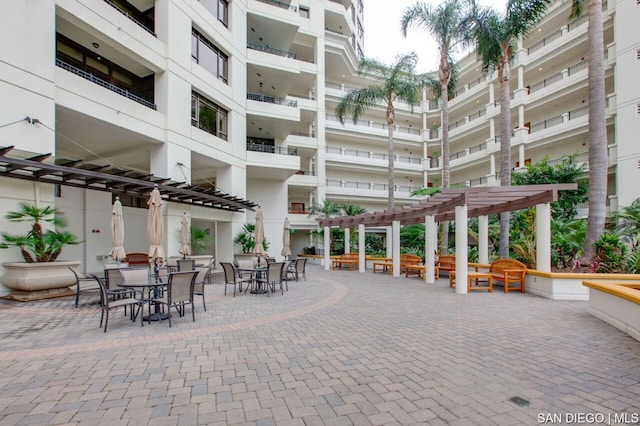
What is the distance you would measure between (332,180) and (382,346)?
2776 centimetres

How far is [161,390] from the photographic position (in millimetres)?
3637

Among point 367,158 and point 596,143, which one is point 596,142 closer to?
point 596,143

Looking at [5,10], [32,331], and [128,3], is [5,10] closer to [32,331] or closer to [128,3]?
[128,3]

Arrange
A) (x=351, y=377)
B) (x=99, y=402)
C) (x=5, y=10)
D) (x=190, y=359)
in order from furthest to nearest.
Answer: (x=5, y=10) < (x=190, y=359) < (x=351, y=377) < (x=99, y=402)

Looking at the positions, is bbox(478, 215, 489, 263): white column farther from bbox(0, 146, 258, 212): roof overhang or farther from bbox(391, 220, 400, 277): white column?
bbox(0, 146, 258, 212): roof overhang

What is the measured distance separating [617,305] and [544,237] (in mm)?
4286

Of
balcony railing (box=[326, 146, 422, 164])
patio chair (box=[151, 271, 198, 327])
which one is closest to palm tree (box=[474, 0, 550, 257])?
patio chair (box=[151, 271, 198, 327])

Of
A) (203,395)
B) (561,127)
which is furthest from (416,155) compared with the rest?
(203,395)

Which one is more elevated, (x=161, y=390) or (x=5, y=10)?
(x=5, y=10)

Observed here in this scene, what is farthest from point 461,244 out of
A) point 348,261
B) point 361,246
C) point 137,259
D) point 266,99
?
point 266,99

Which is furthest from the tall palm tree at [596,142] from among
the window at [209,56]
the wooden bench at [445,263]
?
the window at [209,56]

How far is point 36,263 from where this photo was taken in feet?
28.2

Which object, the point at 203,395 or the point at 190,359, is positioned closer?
the point at 203,395

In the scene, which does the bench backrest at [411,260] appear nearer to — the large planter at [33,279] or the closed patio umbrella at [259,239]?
the closed patio umbrella at [259,239]
